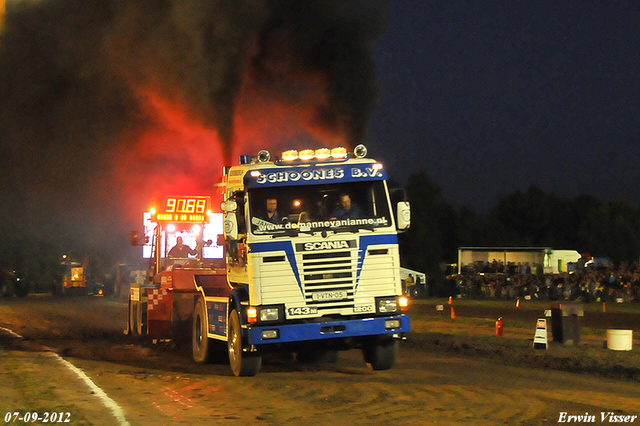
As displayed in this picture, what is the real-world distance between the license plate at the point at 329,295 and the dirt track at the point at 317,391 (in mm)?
1154

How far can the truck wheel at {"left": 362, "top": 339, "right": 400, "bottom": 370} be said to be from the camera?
11.9 meters

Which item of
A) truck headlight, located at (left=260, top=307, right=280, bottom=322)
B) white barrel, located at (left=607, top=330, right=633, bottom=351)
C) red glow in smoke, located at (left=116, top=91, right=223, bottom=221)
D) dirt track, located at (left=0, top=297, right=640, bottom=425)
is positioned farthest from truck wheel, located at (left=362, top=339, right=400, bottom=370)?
red glow in smoke, located at (left=116, top=91, right=223, bottom=221)

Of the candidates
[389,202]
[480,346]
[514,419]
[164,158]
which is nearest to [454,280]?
[164,158]

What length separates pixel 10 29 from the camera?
2942cm

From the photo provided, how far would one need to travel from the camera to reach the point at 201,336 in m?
13.7

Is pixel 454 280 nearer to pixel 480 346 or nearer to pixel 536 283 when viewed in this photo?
pixel 536 283

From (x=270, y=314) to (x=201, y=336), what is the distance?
10.2 feet

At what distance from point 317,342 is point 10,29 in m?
23.0

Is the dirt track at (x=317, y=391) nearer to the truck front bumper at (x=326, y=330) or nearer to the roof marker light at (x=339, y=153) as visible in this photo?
the truck front bumper at (x=326, y=330)

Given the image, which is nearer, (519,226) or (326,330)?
(326,330)

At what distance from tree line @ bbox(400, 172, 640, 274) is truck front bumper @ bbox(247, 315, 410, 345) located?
2486 inches

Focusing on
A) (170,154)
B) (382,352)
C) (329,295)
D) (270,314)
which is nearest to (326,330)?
(329,295)

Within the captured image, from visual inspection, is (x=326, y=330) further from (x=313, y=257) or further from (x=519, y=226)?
(x=519, y=226)

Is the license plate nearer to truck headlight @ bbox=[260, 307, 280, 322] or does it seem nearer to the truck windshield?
A: truck headlight @ bbox=[260, 307, 280, 322]
